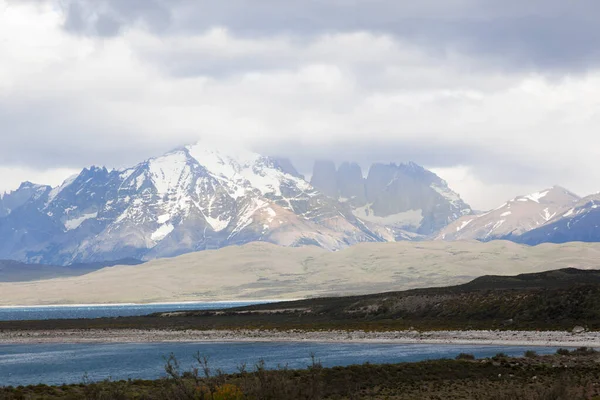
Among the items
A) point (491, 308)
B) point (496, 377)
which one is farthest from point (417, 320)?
point (496, 377)

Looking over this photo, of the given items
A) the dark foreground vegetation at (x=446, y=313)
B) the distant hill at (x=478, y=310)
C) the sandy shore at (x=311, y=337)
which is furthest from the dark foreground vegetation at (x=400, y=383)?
the distant hill at (x=478, y=310)

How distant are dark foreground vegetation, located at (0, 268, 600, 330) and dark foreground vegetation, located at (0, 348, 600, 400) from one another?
37122mm

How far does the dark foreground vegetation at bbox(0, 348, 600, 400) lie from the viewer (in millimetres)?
33906

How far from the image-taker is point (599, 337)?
247ft

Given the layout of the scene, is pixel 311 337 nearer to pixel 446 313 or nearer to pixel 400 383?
pixel 446 313

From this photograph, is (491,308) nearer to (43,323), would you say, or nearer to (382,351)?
(382,351)

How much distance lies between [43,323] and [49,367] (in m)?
78.6

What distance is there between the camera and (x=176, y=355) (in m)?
81.9

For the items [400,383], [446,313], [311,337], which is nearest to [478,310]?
→ [446,313]

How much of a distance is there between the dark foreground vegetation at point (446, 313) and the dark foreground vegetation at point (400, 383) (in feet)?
122

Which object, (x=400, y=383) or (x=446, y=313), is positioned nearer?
(x=400, y=383)

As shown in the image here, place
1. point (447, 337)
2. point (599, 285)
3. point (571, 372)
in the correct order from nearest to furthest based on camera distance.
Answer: point (571, 372)
point (447, 337)
point (599, 285)

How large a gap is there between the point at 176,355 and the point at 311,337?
21207 mm

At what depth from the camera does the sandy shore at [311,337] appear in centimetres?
7794
